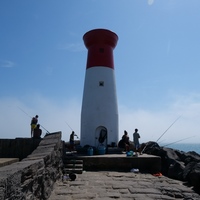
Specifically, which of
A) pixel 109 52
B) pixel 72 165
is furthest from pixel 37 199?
pixel 109 52

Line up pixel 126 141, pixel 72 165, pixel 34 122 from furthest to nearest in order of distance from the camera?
pixel 126 141 < pixel 34 122 < pixel 72 165

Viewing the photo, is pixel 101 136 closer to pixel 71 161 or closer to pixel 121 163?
pixel 121 163

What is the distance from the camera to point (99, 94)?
13.8 meters

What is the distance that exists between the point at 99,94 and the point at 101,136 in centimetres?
245

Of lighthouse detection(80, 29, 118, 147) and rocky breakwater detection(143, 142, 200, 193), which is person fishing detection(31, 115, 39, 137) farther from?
rocky breakwater detection(143, 142, 200, 193)

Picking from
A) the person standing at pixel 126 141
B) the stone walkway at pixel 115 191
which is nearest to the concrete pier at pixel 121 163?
the stone walkway at pixel 115 191

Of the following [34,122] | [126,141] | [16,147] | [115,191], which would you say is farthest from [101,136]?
[115,191]

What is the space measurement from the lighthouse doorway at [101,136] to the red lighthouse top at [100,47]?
12.6 feet

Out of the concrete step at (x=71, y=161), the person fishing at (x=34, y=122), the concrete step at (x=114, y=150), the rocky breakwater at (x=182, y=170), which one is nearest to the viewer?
the rocky breakwater at (x=182, y=170)

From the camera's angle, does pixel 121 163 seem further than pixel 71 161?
Yes

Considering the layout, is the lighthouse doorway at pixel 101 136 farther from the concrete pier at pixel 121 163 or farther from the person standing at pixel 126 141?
the concrete pier at pixel 121 163

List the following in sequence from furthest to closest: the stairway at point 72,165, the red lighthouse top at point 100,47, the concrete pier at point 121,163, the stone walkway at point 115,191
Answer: the red lighthouse top at point 100,47
the concrete pier at point 121,163
the stairway at point 72,165
the stone walkway at point 115,191

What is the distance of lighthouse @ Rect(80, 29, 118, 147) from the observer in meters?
13.5

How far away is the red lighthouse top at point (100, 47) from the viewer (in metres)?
14.1
